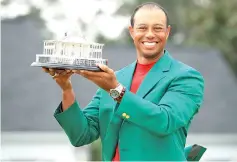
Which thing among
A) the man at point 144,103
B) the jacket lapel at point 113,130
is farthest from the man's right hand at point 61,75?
the jacket lapel at point 113,130

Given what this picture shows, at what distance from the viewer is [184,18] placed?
119 ft

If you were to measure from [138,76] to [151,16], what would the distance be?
1.31 ft

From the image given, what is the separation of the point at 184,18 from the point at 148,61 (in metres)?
32.8

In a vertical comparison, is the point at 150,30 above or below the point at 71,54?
above

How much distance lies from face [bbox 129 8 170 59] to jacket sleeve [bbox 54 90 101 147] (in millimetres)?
518

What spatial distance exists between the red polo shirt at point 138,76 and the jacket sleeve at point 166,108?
20cm

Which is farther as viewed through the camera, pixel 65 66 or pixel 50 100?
pixel 50 100

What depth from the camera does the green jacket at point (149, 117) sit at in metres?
3.50

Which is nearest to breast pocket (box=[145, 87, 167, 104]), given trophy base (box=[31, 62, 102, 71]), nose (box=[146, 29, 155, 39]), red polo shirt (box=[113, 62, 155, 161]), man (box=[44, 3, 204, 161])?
man (box=[44, 3, 204, 161])

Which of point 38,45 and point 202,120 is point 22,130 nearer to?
point 38,45

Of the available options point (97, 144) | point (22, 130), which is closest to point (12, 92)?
point (22, 130)

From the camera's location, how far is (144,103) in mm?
3504

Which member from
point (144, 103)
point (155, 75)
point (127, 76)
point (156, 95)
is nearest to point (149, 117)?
point (144, 103)

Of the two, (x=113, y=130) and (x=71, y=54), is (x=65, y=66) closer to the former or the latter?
(x=71, y=54)
